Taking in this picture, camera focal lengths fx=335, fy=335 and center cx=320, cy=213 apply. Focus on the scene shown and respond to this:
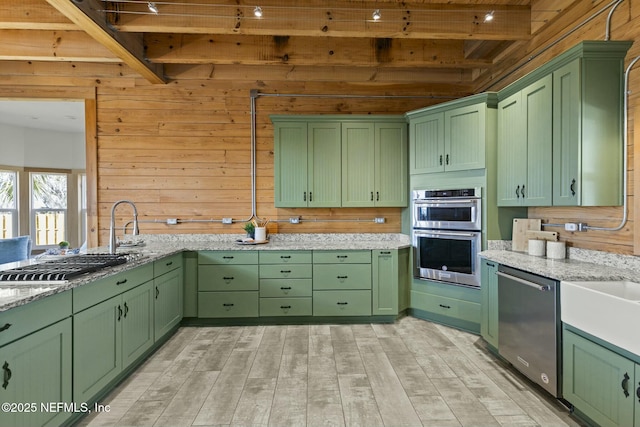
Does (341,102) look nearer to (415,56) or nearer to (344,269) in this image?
(415,56)

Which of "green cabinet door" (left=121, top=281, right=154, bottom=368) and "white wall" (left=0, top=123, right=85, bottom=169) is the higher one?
"white wall" (left=0, top=123, right=85, bottom=169)

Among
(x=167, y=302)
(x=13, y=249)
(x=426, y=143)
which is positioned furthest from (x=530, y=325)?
(x=13, y=249)

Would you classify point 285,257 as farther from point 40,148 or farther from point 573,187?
point 40,148

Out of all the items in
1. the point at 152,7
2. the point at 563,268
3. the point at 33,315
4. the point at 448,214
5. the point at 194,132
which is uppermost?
the point at 152,7

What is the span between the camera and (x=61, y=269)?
2070 millimetres

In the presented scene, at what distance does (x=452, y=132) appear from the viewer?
346 cm

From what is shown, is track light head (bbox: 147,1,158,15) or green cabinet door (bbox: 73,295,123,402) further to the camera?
track light head (bbox: 147,1,158,15)

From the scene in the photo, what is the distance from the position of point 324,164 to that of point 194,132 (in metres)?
1.69

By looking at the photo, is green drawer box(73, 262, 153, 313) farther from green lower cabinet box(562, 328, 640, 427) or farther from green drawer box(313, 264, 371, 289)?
green lower cabinet box(562, 328, 640, 427)

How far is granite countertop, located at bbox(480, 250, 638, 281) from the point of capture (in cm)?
204

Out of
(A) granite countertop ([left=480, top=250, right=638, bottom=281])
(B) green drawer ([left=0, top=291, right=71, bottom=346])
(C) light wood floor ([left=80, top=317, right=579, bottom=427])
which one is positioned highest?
(A) granite countertop ([left=480, top=250, right=638, bottom=281])

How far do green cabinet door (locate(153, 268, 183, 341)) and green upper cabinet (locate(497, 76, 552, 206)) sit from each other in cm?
324

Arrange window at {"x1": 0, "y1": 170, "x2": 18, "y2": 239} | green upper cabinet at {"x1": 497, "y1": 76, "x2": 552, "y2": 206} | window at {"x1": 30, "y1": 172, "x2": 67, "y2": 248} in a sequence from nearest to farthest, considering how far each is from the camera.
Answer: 1. green upper cabinet at {"x1": 497, "y1": 76, "x2": 552, "y2": 206}
2. window at {"x1": 0, "y1": 170, "x2": 18, "y2": 239}
3. window at {"x1": 30, "y1": 172, "x2": 67, "y2": 248}

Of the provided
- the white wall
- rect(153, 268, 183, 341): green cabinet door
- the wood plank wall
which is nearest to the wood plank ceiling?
the wood plank wall
